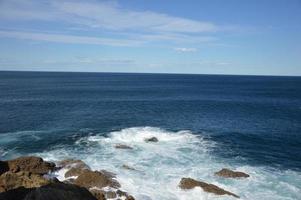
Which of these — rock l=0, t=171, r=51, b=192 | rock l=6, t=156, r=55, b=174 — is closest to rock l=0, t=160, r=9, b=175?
rock l=6, t=156, r=55, b=174

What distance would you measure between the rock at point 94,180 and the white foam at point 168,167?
4.64ft

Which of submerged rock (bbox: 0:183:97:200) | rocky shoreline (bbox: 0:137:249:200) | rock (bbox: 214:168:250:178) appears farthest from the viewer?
rock (bbox: 214:168:250:178)

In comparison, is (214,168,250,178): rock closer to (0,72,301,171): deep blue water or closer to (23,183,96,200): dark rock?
(0,72,301,171): deep blue water

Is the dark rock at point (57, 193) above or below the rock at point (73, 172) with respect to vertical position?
above

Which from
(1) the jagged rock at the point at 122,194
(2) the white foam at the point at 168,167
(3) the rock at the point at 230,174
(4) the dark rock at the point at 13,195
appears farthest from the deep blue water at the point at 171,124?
(4) the dark rock at the point at 13,195

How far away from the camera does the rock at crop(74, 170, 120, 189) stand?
105 feet

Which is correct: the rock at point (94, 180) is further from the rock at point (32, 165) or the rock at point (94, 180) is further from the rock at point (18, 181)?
the rock at point (18, 181)

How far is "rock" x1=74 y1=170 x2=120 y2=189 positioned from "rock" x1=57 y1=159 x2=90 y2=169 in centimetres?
374

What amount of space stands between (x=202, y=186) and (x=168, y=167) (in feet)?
23.8

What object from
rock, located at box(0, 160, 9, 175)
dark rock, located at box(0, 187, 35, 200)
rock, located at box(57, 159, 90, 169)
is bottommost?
rock, located at box(57, 159, 90, 169)

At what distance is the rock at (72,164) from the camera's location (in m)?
37.2

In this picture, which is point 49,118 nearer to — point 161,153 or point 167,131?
point 167,131

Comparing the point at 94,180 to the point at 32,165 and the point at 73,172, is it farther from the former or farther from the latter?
the point at 32,165

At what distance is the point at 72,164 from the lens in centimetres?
3775
